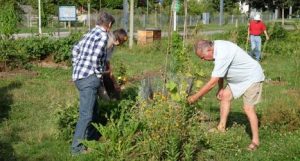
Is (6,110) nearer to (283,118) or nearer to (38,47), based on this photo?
(283,118)

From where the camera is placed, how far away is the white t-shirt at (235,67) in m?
6.34

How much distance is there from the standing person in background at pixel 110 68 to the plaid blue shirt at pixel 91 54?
0.19 m

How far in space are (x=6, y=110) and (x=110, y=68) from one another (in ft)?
8.55

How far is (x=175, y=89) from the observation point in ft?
20.4

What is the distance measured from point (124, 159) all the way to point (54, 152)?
129cm

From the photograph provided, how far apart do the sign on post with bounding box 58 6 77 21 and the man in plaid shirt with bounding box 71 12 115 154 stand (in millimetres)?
16563

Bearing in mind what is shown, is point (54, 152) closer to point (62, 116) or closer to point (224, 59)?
point (62, 116)

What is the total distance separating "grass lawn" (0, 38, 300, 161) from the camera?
634 centimetres

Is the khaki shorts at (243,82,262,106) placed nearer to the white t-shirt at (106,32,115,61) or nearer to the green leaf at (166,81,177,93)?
the green leaf at (166,81,177,93)

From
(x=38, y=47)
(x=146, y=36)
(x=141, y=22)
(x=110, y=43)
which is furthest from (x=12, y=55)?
(x=141, y=22)

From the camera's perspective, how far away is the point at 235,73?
6.71 meters

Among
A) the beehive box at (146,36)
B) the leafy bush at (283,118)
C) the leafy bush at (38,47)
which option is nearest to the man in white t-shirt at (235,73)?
the leafy bush at (283,118)

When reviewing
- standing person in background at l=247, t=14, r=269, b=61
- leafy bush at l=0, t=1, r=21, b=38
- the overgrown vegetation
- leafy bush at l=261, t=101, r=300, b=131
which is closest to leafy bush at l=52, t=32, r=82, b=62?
the overgrown vegetation

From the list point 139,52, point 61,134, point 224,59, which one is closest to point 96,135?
point 61,134
